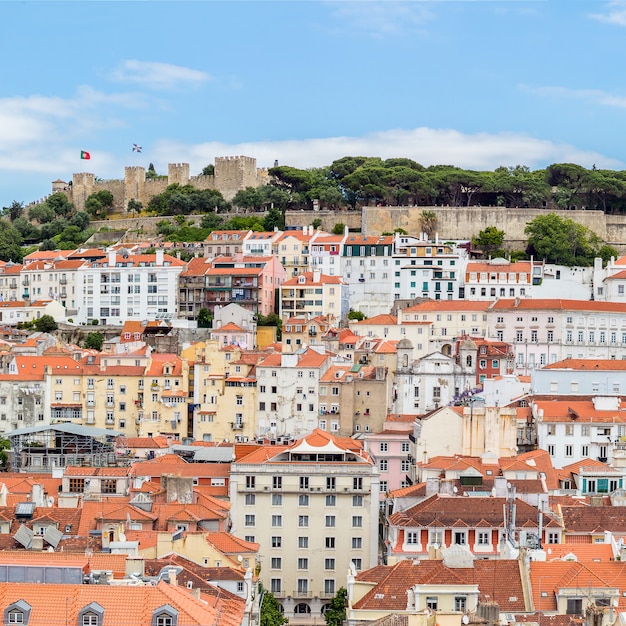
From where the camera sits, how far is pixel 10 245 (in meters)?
113

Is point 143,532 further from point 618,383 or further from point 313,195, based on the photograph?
point 313,195

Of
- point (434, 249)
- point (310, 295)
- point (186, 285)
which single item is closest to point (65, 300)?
point (186, 285)

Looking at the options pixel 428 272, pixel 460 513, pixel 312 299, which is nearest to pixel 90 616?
pixel 460 513

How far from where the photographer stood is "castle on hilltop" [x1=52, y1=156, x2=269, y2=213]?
119938mm

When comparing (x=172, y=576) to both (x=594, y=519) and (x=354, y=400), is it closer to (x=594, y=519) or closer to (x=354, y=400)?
(x=594, y=519)

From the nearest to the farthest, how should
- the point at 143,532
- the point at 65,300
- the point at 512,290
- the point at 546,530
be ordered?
the point at 143,532, the point at 546,530, the point at 512,290, the point at 65,300

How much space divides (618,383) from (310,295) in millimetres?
24747

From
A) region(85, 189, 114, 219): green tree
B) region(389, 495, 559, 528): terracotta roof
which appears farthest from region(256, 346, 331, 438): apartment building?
region(85, 189, 114, 219): green tree

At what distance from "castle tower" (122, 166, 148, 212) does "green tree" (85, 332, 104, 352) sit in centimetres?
3641

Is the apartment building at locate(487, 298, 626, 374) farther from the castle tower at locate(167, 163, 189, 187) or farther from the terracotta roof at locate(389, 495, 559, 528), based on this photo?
the castle tower at locate(167, 163, 189, 187)

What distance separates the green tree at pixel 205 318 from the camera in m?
87.8

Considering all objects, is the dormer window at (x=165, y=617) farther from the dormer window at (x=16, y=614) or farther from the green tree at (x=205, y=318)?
the green tree at (x=205, y=318)

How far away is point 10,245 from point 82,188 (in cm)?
1417

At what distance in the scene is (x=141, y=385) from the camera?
73125 mm
